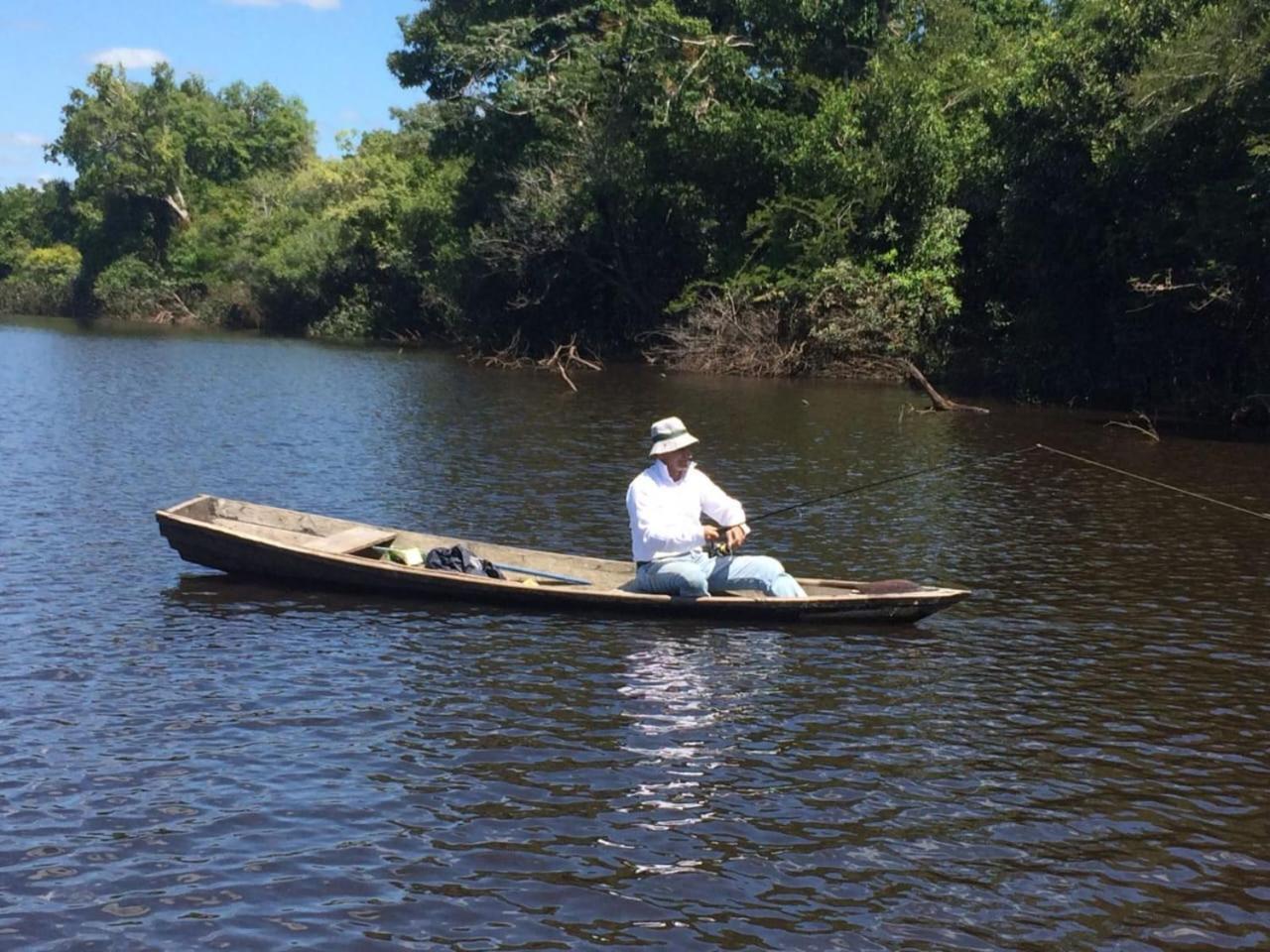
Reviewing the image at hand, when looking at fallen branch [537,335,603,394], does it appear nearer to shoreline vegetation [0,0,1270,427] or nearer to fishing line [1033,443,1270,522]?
shoreline vegetation [0,0,1270,427]

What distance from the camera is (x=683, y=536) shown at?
522 inches

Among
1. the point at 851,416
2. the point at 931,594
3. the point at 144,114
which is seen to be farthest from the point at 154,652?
the point at 144,114

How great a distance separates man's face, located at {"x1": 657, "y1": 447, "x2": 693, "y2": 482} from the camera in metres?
13.0

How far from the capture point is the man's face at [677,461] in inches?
511

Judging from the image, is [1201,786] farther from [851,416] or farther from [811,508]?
[851,416]

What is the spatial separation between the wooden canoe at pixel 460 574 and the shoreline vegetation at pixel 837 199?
1631 cm

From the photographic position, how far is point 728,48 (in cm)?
4156

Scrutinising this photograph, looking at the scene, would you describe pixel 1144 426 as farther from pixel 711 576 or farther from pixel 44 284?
pixel 44 284

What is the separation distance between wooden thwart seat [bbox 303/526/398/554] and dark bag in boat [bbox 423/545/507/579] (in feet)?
3.18

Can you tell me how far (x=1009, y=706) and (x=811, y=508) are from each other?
897 centimetres

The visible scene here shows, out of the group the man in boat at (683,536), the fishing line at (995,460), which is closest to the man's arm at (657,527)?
the man in boat at (683,536)

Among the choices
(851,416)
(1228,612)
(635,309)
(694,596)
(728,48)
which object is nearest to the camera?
(694,596)

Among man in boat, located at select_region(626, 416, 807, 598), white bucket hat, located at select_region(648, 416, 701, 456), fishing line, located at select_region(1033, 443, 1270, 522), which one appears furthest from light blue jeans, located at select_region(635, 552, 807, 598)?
fishing line, located at select_region(1033, 443, 1270, 522)

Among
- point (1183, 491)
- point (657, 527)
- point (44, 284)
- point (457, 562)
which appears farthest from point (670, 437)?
point (44, 284)
